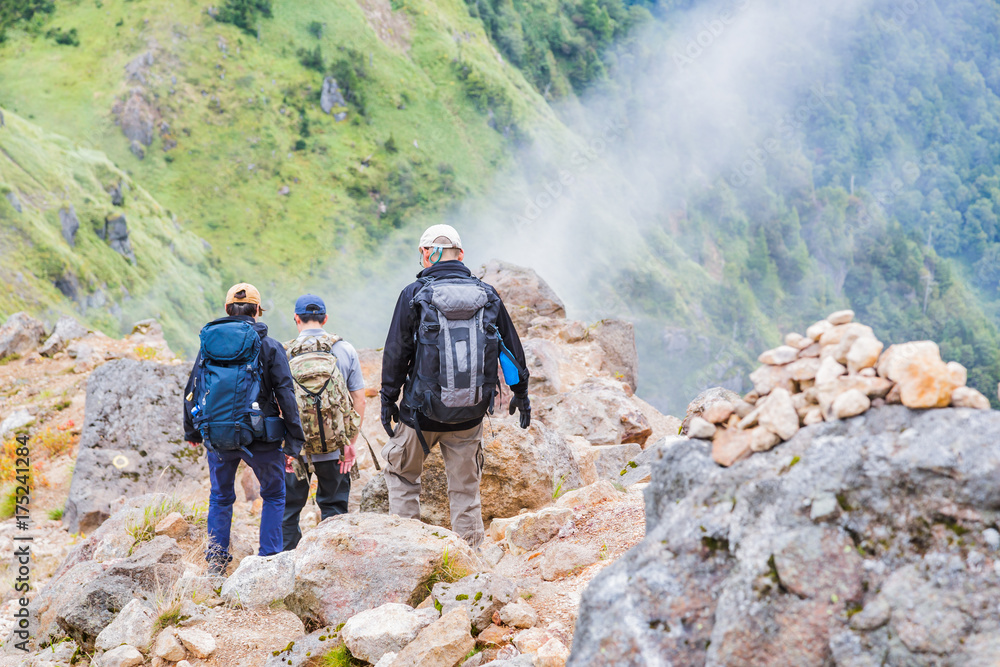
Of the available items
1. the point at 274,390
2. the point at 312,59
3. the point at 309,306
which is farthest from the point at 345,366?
the point at 312,59

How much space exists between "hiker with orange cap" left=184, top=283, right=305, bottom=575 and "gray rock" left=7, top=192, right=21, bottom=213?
99.8 feet

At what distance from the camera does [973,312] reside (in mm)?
130250

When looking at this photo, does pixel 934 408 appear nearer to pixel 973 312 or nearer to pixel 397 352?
pixel 397 352

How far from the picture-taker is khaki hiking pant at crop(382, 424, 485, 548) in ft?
16.4

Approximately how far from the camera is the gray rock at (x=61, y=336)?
15.6m

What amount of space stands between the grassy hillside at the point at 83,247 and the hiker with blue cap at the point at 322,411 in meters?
21.9

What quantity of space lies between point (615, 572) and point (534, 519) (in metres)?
2.88

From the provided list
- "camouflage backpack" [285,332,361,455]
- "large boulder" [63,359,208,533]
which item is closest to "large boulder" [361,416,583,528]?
"camouflage backpack" [285,332,361,455]

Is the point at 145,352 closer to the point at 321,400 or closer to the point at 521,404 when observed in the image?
the point at 321,400

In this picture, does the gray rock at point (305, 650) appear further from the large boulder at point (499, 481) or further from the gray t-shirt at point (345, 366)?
the large boulder at point (499, 481)

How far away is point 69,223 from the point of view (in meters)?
34.4

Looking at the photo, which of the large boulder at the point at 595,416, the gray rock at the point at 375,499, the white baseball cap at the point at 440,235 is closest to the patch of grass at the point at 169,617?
the gray rock at the point at 375,499

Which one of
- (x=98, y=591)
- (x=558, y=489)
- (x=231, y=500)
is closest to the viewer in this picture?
(x=98, y=591)

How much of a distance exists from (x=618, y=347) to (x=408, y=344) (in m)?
11.1
